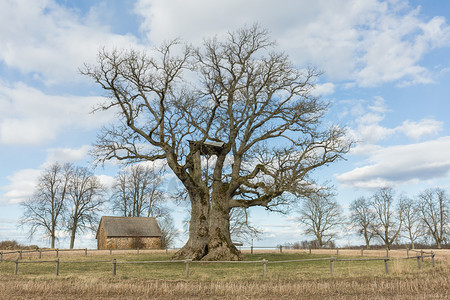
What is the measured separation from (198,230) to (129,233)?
26.1 m

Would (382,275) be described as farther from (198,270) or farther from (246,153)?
(246,153)

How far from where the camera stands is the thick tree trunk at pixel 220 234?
24562 millimetres

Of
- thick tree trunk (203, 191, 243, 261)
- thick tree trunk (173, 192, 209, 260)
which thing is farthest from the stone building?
thick tree trunk (203, 191, 243, 261)

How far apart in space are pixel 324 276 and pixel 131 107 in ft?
54.4

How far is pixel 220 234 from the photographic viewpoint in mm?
25547

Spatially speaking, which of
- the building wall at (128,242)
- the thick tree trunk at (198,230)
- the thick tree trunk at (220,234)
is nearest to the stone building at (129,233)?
the building wall at (128,242)

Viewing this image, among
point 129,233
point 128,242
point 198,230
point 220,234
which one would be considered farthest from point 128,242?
point 220,234

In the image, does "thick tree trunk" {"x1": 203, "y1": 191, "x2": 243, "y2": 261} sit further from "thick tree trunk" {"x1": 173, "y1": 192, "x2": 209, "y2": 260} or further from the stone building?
the stone building

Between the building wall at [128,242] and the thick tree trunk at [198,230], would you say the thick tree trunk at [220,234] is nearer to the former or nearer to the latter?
the thick tree trunk at [198,230]

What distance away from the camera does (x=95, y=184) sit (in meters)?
48.7

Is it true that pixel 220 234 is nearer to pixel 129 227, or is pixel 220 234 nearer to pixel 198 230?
pixel 198 230

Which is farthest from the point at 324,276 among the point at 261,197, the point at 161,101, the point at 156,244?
the point at 156,244

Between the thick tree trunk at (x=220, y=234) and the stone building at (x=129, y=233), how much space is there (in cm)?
2545

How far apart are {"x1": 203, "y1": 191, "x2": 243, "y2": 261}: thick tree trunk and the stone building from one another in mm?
25450
